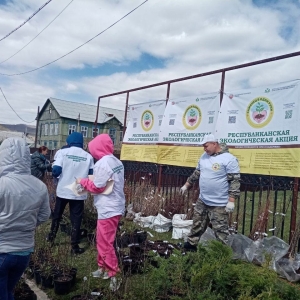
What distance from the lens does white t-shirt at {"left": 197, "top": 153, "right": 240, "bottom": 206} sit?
A: 4473 millimetres

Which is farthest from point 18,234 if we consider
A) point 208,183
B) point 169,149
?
point 169,149

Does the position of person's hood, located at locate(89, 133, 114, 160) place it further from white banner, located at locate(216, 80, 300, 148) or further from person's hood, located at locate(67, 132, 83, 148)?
white banner, located at locate(216, 80, 300, 148)

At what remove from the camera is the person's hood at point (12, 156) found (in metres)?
2.19

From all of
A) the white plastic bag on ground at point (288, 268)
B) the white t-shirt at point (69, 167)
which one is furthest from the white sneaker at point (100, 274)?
the white plastic bag on ground at point (288, 268)

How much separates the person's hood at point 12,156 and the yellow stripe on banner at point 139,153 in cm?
486

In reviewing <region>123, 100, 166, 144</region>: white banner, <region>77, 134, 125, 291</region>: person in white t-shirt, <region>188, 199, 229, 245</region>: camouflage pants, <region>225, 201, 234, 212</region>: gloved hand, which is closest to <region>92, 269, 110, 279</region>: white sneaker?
<region>77, 134, 125, 291</region>: person in white t-shirt

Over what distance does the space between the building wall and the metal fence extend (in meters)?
28.7

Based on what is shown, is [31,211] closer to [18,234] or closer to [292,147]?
[18,234]

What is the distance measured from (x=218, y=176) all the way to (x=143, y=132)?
3.35 meters

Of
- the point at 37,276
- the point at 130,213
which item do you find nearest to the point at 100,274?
the point at 37,276

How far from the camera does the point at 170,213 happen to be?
6207 millimetres

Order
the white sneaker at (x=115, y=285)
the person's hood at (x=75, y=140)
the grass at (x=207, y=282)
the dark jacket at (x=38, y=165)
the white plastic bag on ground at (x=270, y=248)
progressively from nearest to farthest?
the grass at (x=207, y=282) < the white sneaker at (x=115, y=285) < the white plastic bag on ground at (x=270, y=248) < the person's hood at (x=75, y=140) < the dark jacket at (x=38, y=165)

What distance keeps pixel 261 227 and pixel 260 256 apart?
46 centimetres

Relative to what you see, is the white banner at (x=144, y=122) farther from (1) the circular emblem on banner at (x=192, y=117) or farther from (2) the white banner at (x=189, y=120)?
(1) the circular emblem on banner at (x=192, y=117)
